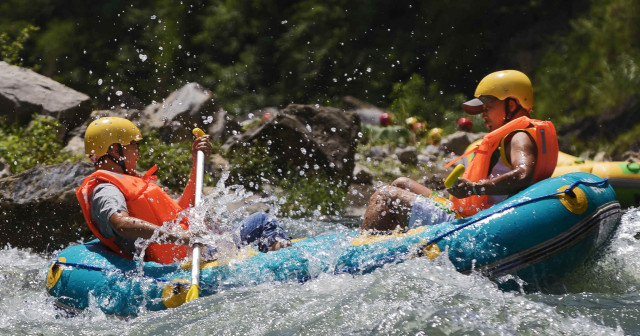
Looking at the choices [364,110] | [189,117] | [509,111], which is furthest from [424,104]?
[509,111]

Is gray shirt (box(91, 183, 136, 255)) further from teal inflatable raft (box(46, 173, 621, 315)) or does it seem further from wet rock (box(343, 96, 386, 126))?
wet rock (box(343, 96, 386, 126))

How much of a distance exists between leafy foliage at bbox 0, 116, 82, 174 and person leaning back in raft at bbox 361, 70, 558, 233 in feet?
15.4

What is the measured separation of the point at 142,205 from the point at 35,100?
5135mm

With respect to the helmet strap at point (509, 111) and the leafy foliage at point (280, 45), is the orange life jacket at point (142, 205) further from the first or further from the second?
the leafy foliage at point (280, 45)

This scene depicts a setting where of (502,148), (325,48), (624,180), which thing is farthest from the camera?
(325,48)

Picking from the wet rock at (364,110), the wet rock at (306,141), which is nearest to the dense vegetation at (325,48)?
the wet rock at (364,110)


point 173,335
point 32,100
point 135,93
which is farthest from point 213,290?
point 135,93

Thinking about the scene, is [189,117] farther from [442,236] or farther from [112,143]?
[442,236]

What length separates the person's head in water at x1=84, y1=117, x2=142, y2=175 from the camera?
4.89 m

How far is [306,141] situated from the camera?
8867 millimetres

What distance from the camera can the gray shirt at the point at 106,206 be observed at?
4523 millimetres

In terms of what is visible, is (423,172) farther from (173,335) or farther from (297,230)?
(173,335)

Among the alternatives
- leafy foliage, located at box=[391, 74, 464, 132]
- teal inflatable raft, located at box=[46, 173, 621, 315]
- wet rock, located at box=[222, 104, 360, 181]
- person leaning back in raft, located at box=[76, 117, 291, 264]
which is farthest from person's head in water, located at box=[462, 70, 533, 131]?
leafy foliage, located at box=[391, 74, 464, 132]

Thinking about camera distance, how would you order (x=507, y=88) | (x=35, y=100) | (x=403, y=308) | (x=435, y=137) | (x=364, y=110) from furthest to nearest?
(x=364, y=110)
(x=435, y=137)
(x=35, y=100)
(x=507, y=88)
(x=403, y=308)
